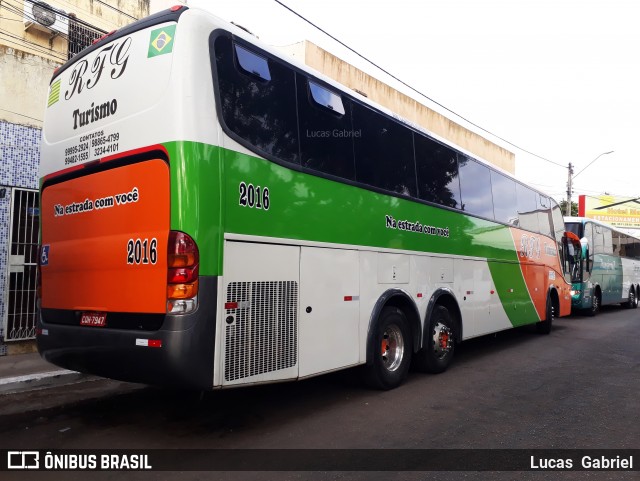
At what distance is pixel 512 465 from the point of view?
4.05m

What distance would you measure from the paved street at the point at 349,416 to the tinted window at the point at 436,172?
2645 millimetres

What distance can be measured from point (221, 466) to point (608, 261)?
63.5 ft

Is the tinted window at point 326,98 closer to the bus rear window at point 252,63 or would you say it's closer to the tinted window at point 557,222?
the bus rear window at point 252,63

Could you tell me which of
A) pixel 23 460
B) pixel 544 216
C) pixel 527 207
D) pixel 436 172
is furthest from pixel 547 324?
pixel 23 460

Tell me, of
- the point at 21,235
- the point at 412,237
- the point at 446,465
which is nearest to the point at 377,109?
the point at 412,237

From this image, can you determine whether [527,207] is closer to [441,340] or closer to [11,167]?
[441,340]

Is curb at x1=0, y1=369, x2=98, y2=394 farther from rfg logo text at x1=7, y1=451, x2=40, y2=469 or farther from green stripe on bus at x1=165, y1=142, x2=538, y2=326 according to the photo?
green stripe on bus at x1=165, y1=142, x2=538, y2=326

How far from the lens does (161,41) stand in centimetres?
431

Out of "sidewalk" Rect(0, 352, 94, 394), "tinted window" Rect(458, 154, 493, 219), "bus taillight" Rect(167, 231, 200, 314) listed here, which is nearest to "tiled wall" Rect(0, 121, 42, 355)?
"sidewalk" Rect(0, 352, 94, 394)

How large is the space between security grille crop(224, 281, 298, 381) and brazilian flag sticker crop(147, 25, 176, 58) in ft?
6.77

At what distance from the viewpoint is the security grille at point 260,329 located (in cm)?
417

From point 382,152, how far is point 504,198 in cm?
455

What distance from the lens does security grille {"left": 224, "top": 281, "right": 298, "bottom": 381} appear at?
417 cm

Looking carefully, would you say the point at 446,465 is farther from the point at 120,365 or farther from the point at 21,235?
the point at 21,235
